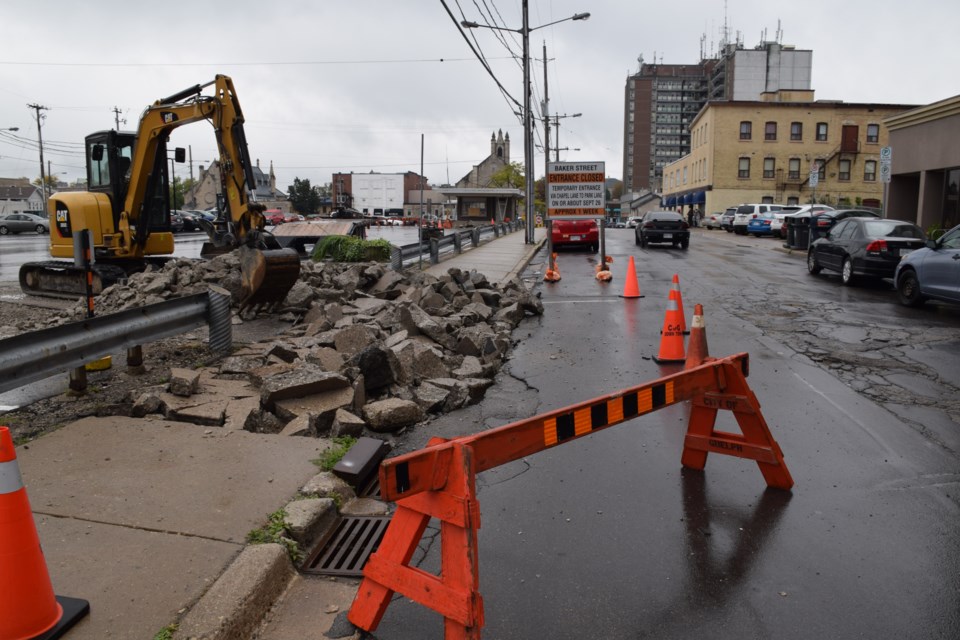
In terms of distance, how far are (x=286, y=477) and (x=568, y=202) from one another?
1520cm

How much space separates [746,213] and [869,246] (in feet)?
93.4

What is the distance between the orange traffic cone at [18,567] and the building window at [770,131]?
66.5 metres

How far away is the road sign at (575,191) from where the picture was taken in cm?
1888

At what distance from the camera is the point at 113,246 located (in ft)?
49.2

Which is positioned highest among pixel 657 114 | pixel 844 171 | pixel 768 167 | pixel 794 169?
pixel 657 114

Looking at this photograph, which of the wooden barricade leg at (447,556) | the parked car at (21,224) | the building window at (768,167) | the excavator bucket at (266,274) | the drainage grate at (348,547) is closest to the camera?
the wooden barricade leg at (447,556)

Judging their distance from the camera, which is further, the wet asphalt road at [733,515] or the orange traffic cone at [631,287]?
the orange traffic cone at [631,287]

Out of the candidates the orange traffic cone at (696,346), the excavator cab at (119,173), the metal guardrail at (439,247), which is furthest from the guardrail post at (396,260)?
the orange traffic cone at (696,346)

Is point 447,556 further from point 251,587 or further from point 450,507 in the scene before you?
point 251,587

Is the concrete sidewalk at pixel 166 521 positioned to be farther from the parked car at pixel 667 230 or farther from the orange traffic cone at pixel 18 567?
the parked car at pixel 667 230

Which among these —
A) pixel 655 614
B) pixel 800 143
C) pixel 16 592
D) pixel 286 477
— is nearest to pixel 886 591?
pixel 655 614

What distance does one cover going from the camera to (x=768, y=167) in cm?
6231

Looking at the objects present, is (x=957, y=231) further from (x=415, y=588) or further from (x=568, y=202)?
(x=415, y=588)

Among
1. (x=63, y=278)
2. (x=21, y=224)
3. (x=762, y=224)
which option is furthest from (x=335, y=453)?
(x=21, y=224)
